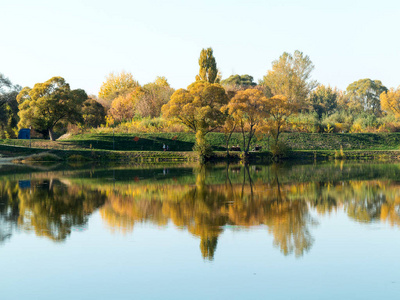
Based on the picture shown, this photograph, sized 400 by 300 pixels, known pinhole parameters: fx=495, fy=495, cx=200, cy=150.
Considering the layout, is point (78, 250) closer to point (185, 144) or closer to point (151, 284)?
point (151, 284)

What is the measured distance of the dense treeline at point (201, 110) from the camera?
42.1 meters

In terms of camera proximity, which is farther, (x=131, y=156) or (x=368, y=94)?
(x=368, y=94)

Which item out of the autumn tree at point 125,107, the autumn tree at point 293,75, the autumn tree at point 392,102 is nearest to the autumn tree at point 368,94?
the autumn tree at point 392,102

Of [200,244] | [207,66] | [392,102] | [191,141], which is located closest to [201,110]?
[191,141]

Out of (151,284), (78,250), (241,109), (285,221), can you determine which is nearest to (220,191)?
(285,221)

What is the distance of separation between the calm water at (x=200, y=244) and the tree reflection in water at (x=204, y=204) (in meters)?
0.05

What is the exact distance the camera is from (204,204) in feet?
54.9

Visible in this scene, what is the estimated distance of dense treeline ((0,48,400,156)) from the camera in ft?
138

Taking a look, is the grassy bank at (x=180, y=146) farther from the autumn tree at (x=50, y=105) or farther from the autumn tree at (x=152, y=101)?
the autumn tree at (x=152, y=101)

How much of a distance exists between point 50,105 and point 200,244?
133ft

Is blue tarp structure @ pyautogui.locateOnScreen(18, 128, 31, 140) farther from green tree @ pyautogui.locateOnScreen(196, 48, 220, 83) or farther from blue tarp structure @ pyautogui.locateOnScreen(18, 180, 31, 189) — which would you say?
blue tarp structure @ pyautogui.locateOnScreen(18, 180, 31, 189)

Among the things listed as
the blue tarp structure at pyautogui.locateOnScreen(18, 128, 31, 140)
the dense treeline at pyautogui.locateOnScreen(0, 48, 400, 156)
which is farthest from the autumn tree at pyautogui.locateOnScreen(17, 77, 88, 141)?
the blue tarp structure at pyautogui.locateOnScreen(18, 128, 31, 140)

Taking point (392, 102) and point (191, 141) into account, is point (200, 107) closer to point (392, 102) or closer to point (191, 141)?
point (191, 141)

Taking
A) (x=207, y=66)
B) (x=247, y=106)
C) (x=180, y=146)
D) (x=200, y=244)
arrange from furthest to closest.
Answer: (x=207, y=66) < (x=180, y=146) < (x=247, y=106) < (x=200, y=244)
